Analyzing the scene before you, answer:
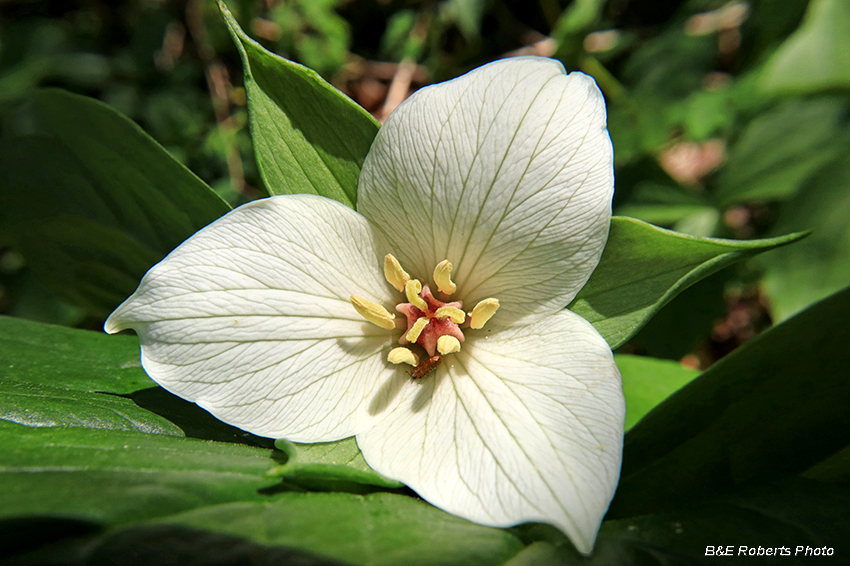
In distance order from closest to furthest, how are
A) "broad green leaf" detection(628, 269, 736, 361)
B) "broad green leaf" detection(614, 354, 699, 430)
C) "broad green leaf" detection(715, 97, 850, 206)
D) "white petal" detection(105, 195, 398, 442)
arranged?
"white petal" detection(105, 195, 398, 442) < "broad green leaf" detection(614, 354, 699, 430) < "broad green leaf" detection(628, 269, 736, 361) < "broad green leaf" detection(715, 97, 850, 206)

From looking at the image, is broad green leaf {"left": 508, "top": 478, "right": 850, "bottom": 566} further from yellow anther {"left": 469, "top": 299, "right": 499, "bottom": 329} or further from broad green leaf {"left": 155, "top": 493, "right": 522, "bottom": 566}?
yellow anther {"left": 469, "top": 299, "right": 499, "bottom": 329}

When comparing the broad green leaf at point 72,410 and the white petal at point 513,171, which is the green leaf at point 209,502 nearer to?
the broad green leaf at point 72,410

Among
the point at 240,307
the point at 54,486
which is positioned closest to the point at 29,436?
the point at 54,486

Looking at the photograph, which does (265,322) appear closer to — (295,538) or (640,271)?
(295,538)

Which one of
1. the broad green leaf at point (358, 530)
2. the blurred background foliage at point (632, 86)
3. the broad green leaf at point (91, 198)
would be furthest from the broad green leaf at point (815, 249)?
the broad green leaf at point (91, 198)

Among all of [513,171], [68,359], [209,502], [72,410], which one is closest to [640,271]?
[513,171]

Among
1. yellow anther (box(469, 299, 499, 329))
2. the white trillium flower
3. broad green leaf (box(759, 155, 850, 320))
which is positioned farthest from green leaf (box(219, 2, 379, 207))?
→ broad green leaf (box(759, 155, 850, 320))
